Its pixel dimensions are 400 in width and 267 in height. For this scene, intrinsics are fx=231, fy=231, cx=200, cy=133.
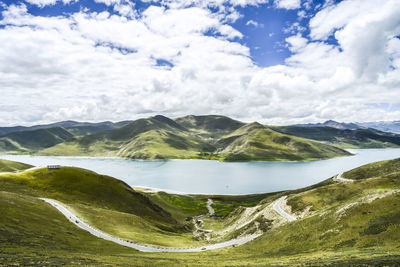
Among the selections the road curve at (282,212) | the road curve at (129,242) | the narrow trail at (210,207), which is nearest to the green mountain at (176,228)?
the road curve at (282,212)

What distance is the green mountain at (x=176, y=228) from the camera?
32469 millimetres

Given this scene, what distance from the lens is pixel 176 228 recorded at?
9206 centimetres

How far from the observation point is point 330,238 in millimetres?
42531

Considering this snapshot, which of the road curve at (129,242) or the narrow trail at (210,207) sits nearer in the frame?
the road curve at (129,242)

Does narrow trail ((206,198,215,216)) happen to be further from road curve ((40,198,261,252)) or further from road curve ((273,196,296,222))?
road curve ((40,198,261,252))

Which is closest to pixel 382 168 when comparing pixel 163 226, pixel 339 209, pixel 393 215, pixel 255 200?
pixel 255 200

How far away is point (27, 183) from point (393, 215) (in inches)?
4269

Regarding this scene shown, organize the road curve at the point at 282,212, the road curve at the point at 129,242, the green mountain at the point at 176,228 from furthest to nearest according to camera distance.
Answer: the road curve at the point at 282,212 < the road curve at the point at 129,242 < the green mountain at the point at 176,228

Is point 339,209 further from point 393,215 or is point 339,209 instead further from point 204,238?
point 204,238

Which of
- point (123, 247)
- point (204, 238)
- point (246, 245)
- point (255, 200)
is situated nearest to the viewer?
point (123, 247)

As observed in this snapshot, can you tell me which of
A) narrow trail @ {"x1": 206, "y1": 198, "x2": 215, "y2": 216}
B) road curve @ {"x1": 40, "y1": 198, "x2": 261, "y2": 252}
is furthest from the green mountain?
narrow trail @ {"x1": 206, "y1": 198, "x2": 215, "y2": 216}

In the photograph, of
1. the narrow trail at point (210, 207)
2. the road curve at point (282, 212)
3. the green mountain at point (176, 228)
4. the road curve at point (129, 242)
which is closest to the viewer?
the green mountain at point (176, 228)

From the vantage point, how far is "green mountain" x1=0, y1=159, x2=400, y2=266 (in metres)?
32.5

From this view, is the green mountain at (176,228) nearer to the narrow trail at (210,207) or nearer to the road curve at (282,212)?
the road curve at (282,212)
